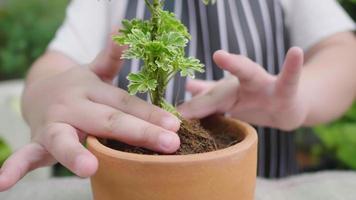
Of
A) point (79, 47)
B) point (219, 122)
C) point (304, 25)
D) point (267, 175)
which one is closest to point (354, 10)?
point (304, 25)

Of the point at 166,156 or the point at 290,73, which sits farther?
the point at 290,73

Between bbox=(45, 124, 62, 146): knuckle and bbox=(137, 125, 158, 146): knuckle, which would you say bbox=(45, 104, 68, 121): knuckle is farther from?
bbox=(137, 125, 158, 146): knuckle

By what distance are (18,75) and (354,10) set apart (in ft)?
4.71

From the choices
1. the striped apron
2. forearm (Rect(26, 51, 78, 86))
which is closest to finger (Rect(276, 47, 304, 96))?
the striped apron

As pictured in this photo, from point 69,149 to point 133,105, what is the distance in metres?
0.10

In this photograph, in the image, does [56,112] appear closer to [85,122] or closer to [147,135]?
[85,122]

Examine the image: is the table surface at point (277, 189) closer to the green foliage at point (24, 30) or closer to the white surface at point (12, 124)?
the white surface at point (12, 124)

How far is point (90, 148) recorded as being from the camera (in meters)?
0.62

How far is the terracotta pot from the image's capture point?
56cm

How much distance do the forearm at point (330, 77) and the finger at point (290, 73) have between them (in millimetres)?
234

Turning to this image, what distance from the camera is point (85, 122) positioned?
0.67 metres

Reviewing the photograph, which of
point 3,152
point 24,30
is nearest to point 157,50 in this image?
point 3,152

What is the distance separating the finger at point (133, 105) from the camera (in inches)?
24.3

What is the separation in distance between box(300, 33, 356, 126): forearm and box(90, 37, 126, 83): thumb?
0.42 m
